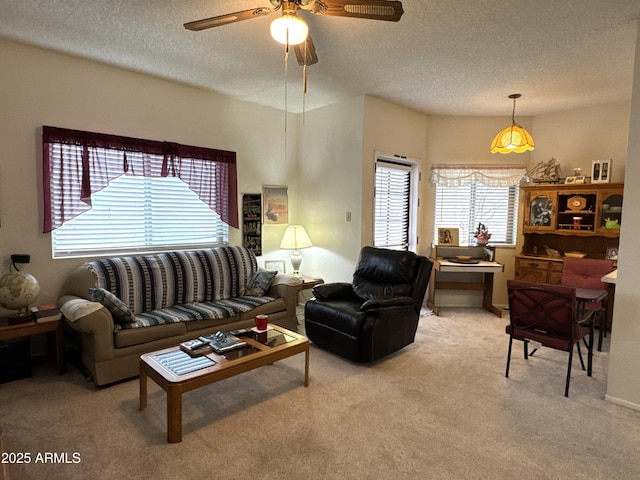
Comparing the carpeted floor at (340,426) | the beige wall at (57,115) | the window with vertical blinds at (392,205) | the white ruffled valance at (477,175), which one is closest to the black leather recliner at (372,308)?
the carpeted floor at (340,426)

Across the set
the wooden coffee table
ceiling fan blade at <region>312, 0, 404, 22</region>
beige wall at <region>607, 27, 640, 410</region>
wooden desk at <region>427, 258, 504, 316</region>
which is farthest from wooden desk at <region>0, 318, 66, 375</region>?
beige wall at <region>607, 27, 640, 410</region>

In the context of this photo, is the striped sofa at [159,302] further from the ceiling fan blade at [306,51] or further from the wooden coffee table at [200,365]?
the ceiling fan blade at [306,51]

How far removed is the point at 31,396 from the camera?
8.73ft

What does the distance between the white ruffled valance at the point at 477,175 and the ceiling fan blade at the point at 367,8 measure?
3.49 metres

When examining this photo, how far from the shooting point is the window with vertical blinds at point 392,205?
479 centimetres

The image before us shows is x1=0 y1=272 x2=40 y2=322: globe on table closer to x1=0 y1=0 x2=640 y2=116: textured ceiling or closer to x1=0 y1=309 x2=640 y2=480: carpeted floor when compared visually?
x1=0 y1=309 x2=640 y2=480: carpeted floor

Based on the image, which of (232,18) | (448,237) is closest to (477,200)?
(448,237)

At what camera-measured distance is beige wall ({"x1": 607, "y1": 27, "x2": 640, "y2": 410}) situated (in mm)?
2514

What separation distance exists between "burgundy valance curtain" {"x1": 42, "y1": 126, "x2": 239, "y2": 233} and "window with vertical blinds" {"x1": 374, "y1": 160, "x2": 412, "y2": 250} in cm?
190

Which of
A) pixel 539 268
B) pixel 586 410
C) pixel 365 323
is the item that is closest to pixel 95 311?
pixel 365 323

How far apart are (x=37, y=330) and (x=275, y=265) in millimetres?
2612

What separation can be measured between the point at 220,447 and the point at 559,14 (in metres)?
3.48

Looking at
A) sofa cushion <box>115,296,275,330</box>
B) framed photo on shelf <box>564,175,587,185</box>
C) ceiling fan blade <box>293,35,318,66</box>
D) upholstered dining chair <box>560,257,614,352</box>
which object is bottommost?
sofa cushion <box>115,296,275,330</box>

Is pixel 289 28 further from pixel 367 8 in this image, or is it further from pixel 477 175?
pixel 477 175
